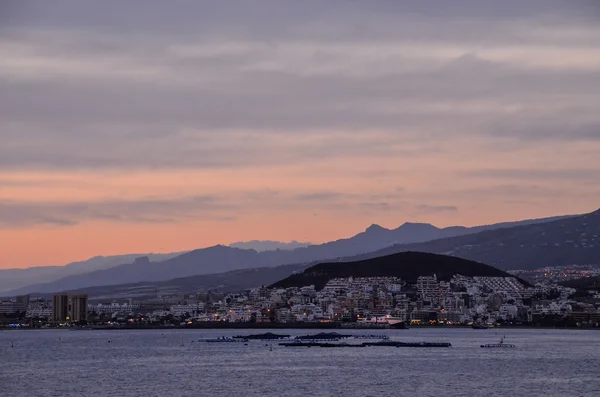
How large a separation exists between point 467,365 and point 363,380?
1622 cm

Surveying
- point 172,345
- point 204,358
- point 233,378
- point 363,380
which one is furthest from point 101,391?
point 172,345

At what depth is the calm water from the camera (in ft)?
225

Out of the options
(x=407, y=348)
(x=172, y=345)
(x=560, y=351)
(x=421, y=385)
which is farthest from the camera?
(x=172, y=345)

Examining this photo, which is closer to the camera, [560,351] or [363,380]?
[363,380]

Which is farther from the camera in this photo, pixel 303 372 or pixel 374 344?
pixel 374 344

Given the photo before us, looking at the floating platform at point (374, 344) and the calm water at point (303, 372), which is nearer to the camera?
the calm water at point (303, 372)

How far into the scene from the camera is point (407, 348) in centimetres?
11631

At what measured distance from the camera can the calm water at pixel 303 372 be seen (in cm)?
6844

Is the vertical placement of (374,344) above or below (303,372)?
above

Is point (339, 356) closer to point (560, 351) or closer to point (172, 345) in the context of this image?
point (560, 351)

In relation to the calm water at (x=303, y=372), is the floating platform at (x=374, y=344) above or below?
above

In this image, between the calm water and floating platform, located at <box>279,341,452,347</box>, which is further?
floating platform, located at <box>279,341,452,347</box>

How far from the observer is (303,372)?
3191 inches

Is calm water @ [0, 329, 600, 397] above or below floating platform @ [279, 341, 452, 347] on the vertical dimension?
below
